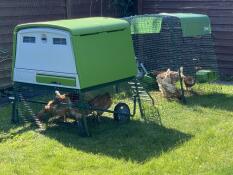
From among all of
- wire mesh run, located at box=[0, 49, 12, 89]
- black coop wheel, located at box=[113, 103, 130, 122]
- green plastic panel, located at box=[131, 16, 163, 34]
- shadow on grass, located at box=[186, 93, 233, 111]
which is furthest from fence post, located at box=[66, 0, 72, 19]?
black coop wheel, located at box=[113, 103, 130, 122]

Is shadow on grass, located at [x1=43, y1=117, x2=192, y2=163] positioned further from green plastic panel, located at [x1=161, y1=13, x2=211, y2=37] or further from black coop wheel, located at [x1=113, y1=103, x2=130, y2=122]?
green plastic panel, located at [x1=161, y1=13, x2=211, y2=37]

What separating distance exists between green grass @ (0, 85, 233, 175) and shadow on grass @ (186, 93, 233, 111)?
19cm

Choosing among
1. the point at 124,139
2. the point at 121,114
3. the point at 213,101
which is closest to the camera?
the point at 124,139

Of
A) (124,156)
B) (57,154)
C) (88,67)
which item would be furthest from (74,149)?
(88,67)

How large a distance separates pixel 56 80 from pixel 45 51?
43 cm

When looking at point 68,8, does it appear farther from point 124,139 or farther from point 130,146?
point 130,146

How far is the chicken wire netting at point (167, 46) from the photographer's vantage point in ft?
28.4

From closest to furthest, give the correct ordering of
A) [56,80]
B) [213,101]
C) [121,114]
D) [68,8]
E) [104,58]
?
[56,80]
[104,58]
[121,114]
[213,101]
[68,8]

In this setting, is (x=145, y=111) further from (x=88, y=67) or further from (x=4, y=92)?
(x=4, y=92)

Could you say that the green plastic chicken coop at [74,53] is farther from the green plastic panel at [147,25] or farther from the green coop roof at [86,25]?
the green plastic panel at [147,25]

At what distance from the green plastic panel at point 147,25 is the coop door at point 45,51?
2266 millimetres

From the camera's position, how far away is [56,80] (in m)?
6.77

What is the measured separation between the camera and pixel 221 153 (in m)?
6.02

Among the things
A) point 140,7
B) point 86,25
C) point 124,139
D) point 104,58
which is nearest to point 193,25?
point 104,58
